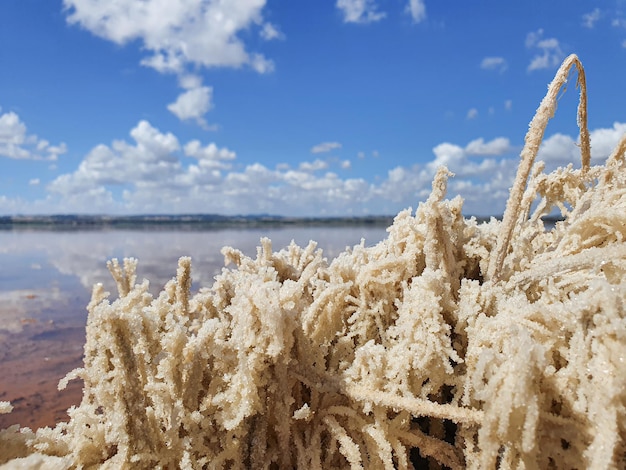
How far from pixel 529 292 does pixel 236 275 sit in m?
0.80

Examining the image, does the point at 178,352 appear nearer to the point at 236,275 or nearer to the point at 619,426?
the point at 236,275

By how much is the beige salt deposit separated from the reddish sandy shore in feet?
7.28

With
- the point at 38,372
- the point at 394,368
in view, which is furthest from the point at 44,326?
the point at 394,368

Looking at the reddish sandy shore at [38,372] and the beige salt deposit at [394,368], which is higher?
the beige salt deposit at [394,368]

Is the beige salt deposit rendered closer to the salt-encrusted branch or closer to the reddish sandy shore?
the salt-encrusted branch

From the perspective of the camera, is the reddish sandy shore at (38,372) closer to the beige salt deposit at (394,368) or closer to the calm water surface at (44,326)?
the calm water surface at (44,326)

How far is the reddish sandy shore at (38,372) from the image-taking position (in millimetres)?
3066

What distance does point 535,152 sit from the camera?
104 cm

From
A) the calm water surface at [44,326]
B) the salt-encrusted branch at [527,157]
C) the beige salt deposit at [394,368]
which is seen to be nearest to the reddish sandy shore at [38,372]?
the calm water surface at [44,326]

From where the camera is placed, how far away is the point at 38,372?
4.06 metres

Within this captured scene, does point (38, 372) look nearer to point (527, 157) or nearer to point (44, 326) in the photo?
point (44, 326)

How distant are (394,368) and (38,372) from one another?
4.26m

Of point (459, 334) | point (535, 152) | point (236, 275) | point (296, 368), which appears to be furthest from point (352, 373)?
point (535, 152)

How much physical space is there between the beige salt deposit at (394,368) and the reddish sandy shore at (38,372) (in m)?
2.22
